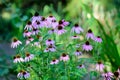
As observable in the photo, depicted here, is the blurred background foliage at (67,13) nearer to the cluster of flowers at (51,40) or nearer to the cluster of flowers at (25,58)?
the cluster of flowers at (51,40)

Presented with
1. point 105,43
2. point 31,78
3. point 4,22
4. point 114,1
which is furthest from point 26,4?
point 31,78

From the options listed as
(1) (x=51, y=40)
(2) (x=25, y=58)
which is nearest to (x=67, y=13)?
(1) (x=51, y=40)

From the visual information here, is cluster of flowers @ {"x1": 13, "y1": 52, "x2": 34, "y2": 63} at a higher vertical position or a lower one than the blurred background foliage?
lower

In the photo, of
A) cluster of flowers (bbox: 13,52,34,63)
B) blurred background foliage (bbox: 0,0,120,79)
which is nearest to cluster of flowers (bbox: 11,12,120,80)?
cluster of flowers (bbox: 13,52,34,63)

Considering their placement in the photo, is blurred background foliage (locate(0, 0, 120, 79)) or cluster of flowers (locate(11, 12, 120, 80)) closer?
cluster of flowers (locate(11, 12, 120, 80))

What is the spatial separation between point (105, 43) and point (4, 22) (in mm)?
2884

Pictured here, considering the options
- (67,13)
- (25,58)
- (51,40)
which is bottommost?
(25,58)

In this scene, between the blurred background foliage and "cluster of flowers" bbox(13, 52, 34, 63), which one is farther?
the blurred background foliage

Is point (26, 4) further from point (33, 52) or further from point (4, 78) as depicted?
point (33, 52)

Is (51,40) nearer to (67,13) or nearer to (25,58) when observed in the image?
(25,58)

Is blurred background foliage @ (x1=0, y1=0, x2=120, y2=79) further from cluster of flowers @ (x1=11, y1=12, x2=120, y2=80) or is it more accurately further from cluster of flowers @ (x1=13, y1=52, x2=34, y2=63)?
cluster of flowers @ (x1=13, y1=52, x2=34, y2=63)

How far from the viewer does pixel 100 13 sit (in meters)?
7.43

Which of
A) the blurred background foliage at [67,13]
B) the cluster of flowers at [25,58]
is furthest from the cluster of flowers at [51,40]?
the blurred background foliage at [67,13]

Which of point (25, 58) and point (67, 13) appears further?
point (67, 13)
